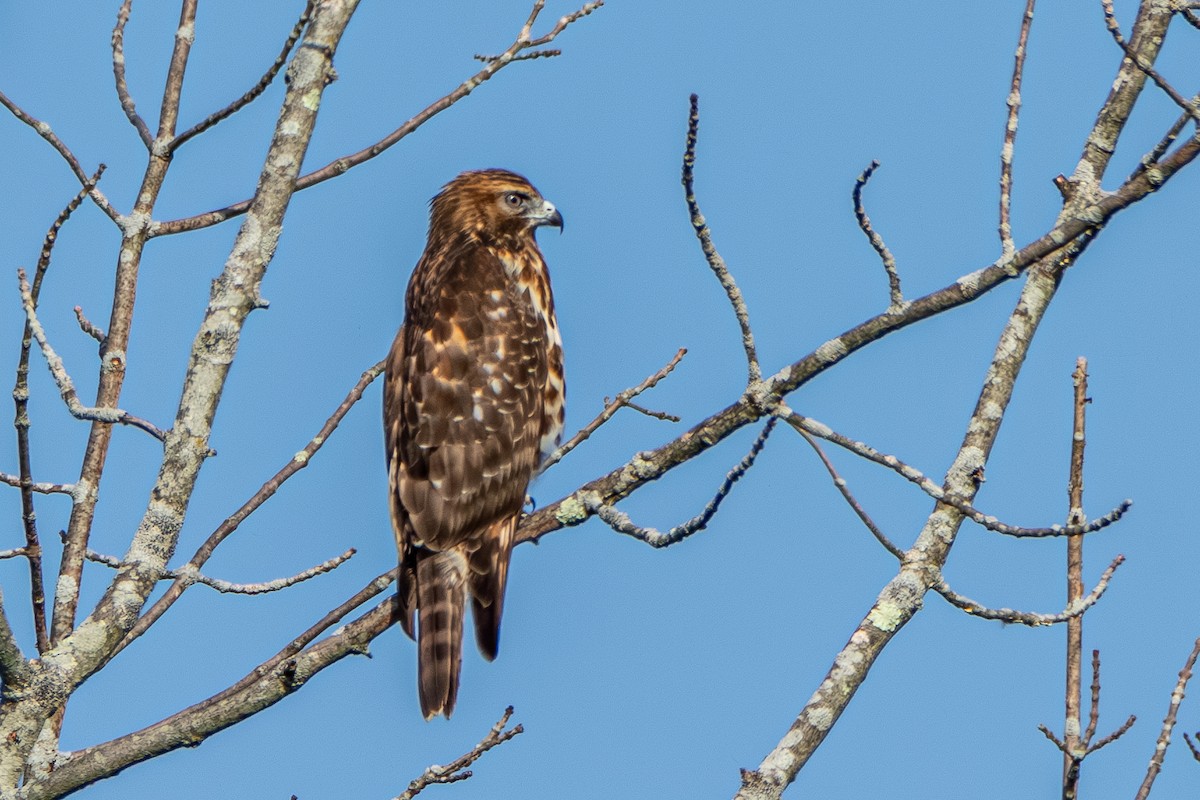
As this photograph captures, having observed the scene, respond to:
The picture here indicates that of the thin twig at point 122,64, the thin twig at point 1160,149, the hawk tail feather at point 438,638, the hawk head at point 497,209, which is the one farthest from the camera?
the hawk head at point 497,209

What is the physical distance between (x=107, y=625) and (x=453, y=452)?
2658 millimetres

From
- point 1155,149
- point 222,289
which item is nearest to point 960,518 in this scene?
point 1155,149

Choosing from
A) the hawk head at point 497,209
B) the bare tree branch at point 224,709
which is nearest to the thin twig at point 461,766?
the bare tree branch at point 224,709

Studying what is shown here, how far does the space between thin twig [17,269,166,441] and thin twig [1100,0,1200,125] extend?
2.83 metres

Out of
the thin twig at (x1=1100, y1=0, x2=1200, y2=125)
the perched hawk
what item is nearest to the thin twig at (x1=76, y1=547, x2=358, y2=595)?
the perched hawk

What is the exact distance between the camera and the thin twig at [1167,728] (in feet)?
12.1

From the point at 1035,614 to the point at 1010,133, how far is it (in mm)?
1398

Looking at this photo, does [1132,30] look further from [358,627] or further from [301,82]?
[358,627]

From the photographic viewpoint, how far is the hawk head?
750 centimetres

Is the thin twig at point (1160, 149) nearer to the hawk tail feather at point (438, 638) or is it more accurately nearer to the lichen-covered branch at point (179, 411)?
the lichen-covered branch at point (179, 411)

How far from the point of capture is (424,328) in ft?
22.0

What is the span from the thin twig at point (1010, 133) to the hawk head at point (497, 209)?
337cm

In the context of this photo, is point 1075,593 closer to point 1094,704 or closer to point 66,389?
point 1094,704

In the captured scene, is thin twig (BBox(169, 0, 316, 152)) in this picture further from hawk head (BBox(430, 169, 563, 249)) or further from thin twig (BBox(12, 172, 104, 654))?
hawk head (BBox(430, 169, 563, 249))
